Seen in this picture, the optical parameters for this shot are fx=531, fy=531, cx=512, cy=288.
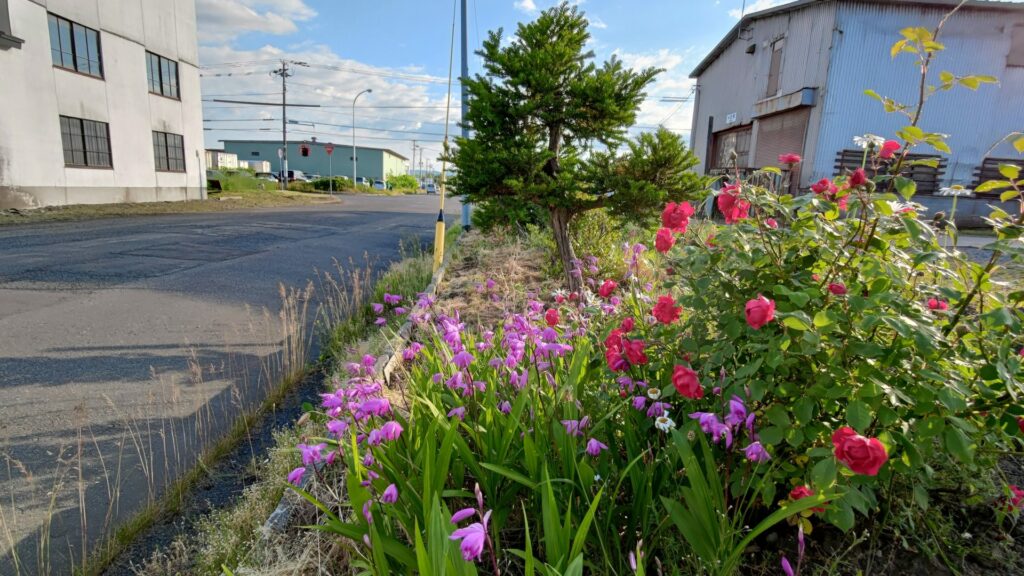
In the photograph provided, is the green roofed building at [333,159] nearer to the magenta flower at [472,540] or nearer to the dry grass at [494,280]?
the dry grass at [494,280]

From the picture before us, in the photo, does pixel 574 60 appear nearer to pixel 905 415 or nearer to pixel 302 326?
pixel 302 326

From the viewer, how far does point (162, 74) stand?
69.5 feet

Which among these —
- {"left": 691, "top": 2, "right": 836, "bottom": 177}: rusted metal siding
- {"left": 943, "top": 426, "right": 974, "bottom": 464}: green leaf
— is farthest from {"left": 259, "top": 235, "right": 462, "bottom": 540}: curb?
{"left": 691, "top": 2, "right": 836, "bottom": 177}: rusted metal siding

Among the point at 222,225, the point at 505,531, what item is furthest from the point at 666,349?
the point at 222,225

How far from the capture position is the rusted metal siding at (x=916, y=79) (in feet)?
50.8

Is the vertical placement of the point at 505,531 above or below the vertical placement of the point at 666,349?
below

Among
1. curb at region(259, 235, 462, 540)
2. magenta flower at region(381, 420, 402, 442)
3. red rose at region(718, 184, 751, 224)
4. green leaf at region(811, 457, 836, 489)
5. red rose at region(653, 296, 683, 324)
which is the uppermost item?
red rose at region(718, 184, 751, 224)

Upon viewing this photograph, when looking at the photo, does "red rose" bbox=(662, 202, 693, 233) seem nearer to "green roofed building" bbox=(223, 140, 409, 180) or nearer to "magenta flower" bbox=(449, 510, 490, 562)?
"magenta flower" bbox=(449, 510, 490, 562)

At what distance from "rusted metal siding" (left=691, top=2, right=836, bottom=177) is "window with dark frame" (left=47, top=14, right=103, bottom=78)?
23.1 metres

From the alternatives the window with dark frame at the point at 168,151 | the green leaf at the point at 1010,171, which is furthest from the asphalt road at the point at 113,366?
the window with dark frame at the point at 168,151

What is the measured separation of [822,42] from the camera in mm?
15875

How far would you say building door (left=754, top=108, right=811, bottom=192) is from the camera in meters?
16.9

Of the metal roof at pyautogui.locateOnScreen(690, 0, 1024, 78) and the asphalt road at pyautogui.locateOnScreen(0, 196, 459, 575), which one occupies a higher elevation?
the metal roof at pyautogui.locateOnScreen(690, 0, 1024, 78)

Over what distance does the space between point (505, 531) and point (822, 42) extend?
18.7m
